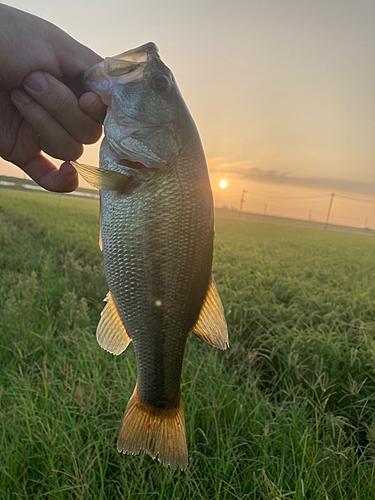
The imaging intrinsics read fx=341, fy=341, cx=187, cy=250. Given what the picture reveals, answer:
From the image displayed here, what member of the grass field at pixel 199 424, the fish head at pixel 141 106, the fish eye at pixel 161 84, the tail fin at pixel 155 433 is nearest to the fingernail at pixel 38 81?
the fish head at pixel 141 106

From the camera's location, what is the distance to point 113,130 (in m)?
1.65

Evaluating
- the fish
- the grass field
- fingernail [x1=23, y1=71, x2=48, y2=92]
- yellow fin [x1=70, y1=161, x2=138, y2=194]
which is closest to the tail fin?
the fish

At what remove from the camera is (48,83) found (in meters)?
1.86

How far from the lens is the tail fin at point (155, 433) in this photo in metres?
1.66

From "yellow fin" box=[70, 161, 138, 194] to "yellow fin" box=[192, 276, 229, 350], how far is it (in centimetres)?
60

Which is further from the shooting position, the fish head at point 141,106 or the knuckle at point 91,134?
the knuckle at point 91,134

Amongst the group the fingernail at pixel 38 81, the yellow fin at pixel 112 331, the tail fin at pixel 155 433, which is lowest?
the tail fin at pixel 155 433

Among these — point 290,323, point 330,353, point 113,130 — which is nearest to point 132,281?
point 113,130

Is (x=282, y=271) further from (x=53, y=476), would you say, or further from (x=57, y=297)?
(x=53, y=476)

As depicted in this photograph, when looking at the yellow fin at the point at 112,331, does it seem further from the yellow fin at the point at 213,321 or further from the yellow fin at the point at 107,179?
the yellow fin at the point at 107,179

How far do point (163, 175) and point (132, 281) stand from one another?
0.52 metres

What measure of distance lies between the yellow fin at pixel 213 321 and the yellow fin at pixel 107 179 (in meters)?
0.60

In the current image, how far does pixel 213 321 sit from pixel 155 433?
0.65 metres

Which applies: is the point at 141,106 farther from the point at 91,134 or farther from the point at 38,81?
the point at 38,81
